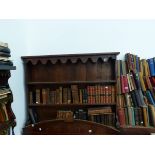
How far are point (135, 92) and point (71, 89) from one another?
2.66 feet

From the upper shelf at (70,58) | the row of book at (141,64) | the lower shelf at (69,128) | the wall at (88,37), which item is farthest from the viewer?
the wall at (88,37)

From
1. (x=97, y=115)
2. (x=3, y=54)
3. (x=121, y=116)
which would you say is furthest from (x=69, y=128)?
(x=3, y=54)

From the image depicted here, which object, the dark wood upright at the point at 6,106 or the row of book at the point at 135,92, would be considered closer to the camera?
the dark wood upright at the point at 6,106

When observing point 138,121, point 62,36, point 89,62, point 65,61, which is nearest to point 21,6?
point 65,61

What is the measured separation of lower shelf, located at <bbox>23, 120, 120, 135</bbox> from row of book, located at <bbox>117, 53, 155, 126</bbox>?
323 mm

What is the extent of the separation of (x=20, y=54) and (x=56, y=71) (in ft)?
1.62

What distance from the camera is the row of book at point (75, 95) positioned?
8.14 ft

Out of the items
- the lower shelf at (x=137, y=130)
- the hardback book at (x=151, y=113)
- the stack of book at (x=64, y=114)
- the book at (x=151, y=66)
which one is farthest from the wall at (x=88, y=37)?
the lower shelf at (x=137, y=130)

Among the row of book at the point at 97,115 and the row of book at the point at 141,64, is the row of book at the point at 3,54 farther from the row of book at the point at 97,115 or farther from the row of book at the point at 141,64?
the row of book at the point at 141,64

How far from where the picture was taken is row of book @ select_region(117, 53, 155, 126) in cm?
250

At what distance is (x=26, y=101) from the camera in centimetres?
254

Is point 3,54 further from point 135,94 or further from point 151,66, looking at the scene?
point 151,66

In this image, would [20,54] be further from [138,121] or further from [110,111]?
[138,121]

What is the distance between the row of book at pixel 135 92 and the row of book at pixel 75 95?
0.17 metres
